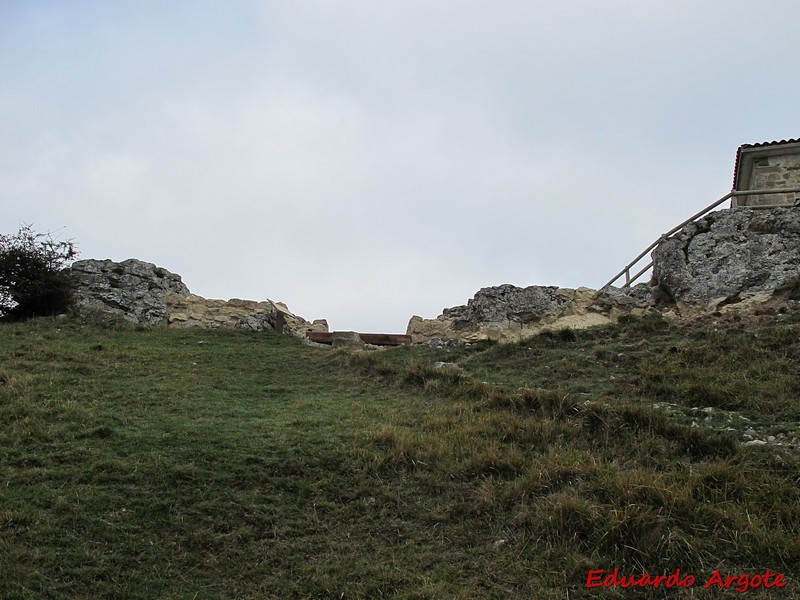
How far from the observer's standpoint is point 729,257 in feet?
51.4

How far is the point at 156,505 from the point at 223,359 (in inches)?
296

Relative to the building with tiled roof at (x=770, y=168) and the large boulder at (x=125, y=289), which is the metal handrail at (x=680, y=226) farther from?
the large boulder at (x=125, y=289)

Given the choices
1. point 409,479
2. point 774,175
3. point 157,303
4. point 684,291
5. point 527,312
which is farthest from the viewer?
point 157,303

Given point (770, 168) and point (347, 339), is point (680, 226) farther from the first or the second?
point (347, 339)

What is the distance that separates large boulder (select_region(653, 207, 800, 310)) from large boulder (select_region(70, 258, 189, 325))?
12627 millimetres

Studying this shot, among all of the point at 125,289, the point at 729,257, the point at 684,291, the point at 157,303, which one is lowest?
the point at 157,303

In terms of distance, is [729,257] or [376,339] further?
[376,339]

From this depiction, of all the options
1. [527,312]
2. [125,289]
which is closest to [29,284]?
[125,289]

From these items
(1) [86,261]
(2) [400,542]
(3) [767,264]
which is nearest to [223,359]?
(1) [86,261]

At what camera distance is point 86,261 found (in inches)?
742

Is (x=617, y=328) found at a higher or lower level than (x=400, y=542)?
higher

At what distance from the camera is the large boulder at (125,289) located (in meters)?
18.1

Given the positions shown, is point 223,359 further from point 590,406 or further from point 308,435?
point 590,406

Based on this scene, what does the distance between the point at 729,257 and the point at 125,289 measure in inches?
586
